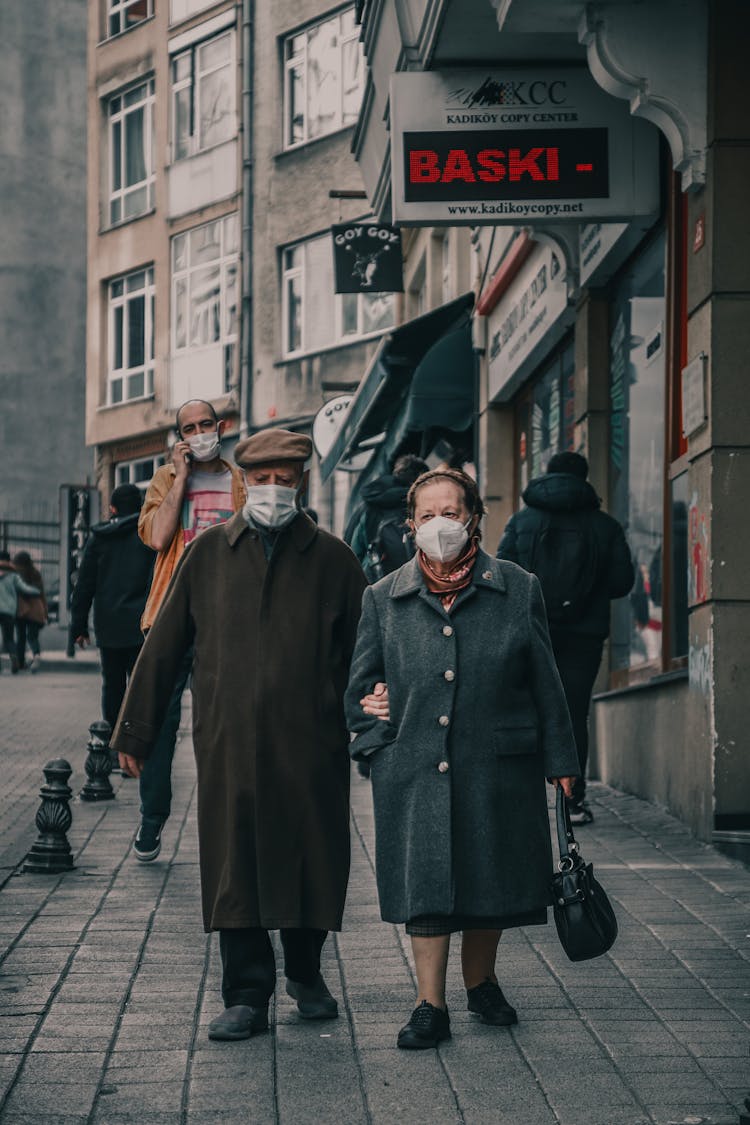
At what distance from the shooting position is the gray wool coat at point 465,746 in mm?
5359

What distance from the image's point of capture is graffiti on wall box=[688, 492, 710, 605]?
900cm

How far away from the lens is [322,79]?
3009 centimetres

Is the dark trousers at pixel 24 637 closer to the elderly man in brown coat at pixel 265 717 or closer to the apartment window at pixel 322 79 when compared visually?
the apartment window at pixel 322 79

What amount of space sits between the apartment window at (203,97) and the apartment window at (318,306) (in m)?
3.50

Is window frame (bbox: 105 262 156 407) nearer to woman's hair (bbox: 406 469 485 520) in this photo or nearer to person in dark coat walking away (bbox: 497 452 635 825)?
person in dark coat walking away (bbox: 497 452 635 825)

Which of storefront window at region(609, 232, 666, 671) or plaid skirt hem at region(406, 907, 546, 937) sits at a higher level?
storefront window at region(609, 232, 666, 671)

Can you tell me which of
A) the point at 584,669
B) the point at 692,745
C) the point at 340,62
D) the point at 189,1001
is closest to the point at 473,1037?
the point at 189,1001

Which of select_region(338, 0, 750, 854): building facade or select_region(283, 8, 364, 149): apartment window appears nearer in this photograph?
select_region(338, 0, 750, 854): building facade

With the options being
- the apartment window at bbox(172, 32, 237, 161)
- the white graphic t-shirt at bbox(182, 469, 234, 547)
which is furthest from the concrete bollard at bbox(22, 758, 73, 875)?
the apartment window at bbox(172, 32, 237, 161)

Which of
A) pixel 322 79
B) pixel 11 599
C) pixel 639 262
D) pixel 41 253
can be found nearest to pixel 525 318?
pixel 639 262

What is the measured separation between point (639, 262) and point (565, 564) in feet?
8.40

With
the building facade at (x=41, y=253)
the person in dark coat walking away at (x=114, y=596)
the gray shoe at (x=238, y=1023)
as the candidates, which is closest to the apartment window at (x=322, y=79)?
the building facade at (x=41, y=253)

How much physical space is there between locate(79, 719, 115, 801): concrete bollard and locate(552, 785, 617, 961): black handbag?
243 inches

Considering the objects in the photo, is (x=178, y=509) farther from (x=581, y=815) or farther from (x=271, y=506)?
(x=581, y=815)
